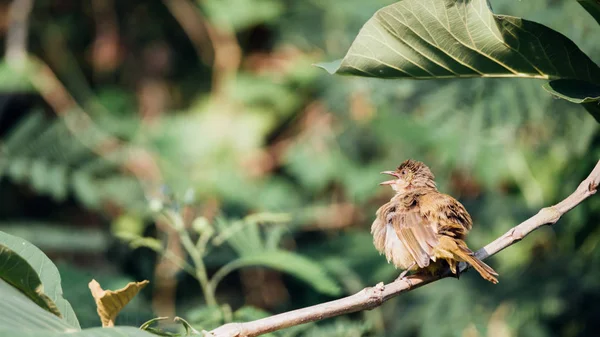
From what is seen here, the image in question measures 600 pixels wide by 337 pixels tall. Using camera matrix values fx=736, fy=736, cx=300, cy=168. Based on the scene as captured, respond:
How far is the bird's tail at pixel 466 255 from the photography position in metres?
2.05

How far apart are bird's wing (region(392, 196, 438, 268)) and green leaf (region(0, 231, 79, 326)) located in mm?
1056

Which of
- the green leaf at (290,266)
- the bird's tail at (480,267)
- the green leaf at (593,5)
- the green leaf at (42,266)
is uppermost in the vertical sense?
the green leaf at (593,5)

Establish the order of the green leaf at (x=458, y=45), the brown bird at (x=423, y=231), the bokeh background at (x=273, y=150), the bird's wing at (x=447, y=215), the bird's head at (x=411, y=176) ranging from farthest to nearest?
1. the bokeh background at (x=273, y=150)
2. the bird's head at (x=411, y=176)
3. the bird's wing at (x=447, y=215)
4. the brown bird at (x=423, y=231)
5. the green leaf at (x=458, y=45)

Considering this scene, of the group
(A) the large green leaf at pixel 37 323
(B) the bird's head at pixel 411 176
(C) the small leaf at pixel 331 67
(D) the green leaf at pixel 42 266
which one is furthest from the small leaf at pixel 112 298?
(B) the bird's head at pixel 411 176

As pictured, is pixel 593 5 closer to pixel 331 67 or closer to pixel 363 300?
pixel 331 67

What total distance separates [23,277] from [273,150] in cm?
465

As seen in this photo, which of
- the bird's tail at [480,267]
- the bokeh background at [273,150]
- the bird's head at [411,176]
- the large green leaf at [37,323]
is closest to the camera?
the large green leaf at [37,323]

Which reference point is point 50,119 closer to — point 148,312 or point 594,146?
point 148,312

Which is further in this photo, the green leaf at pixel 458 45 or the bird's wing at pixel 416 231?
the bird's wing at pixel 416 231

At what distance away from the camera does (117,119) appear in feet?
19.4

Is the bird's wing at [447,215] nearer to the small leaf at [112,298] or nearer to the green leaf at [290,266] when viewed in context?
the green leaf at [290,266]

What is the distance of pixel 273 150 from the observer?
238 inches

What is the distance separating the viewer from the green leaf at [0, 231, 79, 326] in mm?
1562

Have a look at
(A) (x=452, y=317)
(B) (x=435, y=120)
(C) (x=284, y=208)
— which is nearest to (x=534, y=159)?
(B) (x=435, y=120)
